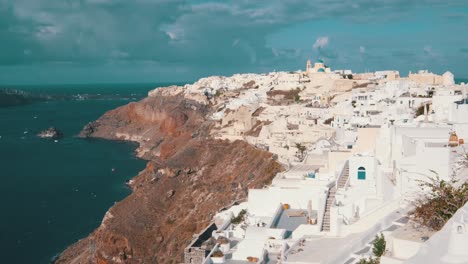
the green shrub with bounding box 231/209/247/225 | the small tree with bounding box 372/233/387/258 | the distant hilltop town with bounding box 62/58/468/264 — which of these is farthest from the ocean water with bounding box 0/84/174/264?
the small tree with bounding box 372/233/387/258

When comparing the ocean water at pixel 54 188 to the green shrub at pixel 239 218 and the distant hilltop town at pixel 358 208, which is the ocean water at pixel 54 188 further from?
the distant hilltop town at pixel 358 208

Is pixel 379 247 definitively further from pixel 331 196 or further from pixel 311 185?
pixel 311 185

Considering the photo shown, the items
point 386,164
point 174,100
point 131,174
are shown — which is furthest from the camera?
point 174,100

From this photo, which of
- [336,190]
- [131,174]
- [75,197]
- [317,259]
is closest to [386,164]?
[336,190]

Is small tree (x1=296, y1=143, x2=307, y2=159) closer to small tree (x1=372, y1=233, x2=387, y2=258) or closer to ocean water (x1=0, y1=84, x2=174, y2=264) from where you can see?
ocean water (x1=0, y1=84, x2=174, y2=264)

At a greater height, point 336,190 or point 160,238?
point 336,190

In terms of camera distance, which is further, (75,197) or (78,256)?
A: (75,197)

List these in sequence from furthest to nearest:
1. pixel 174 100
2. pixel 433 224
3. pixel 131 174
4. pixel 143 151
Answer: pixel 174 100, pixel 143 151, pixel 131 174, pixel 433 224

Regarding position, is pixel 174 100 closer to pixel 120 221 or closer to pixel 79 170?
pixel 79 170
